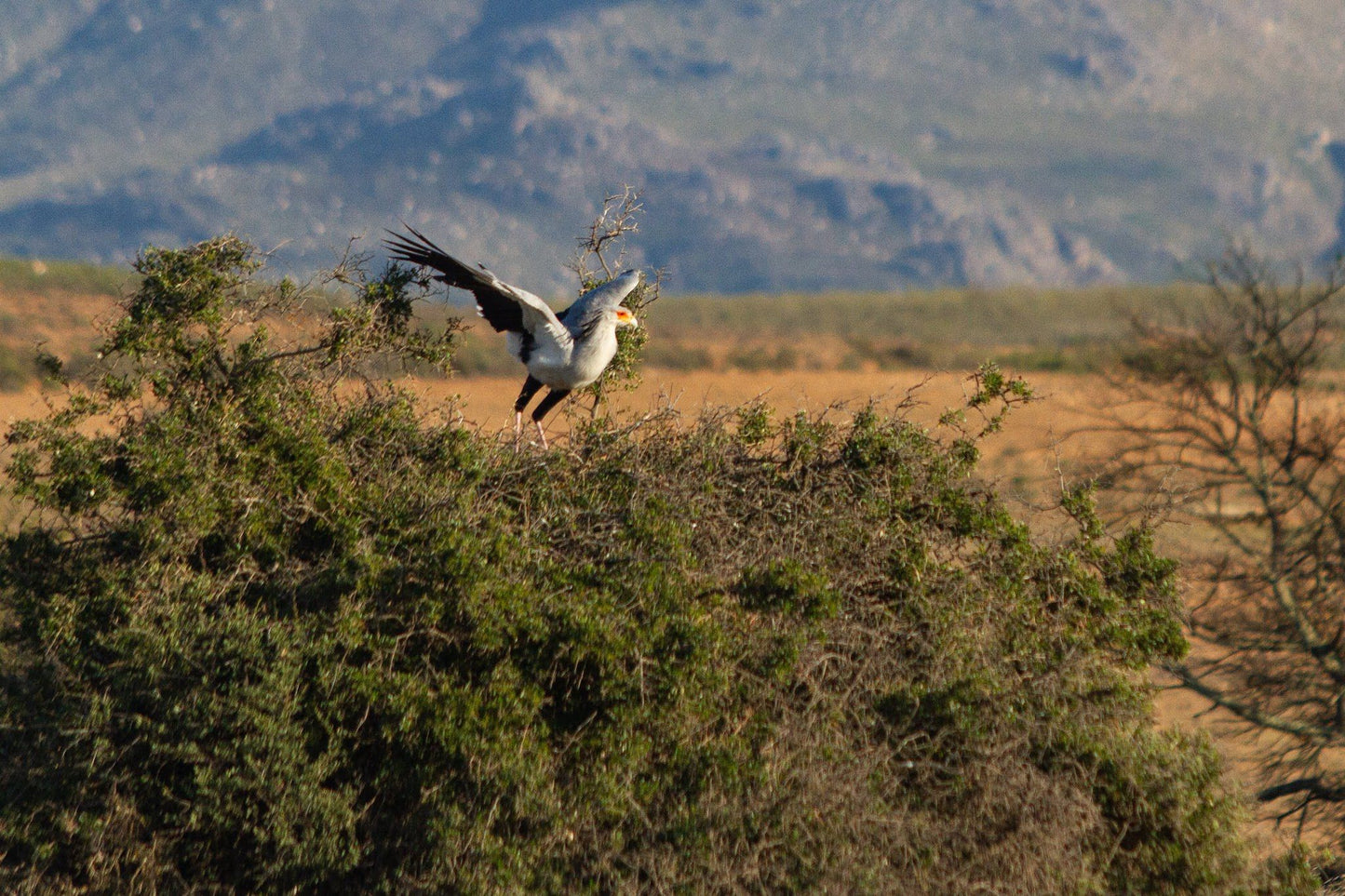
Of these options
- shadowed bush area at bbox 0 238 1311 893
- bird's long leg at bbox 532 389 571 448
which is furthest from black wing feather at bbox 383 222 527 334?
shadowed bush area at bbox 0 238 1311 893

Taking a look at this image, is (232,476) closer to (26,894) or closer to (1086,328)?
(26,894)

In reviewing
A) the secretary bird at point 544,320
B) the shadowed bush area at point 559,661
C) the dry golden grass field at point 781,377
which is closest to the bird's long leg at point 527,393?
the secretary bird at point 544,320

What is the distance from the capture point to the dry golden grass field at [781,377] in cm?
785

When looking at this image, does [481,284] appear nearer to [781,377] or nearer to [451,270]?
[451,270]

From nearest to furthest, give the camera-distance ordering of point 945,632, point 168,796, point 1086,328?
1. point 168,796
2. point 945,632
3. point 1086,328

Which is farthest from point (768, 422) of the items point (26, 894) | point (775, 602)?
point (26, 894)

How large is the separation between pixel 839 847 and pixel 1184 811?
63.3 inches

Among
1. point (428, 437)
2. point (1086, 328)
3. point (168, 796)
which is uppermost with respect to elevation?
point (1086, 328)

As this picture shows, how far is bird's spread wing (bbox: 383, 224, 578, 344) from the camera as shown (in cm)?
781

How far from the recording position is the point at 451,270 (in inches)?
312

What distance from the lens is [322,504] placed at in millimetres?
6410

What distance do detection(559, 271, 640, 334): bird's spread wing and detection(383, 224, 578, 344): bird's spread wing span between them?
11cm

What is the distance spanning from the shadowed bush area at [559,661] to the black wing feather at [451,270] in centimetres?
114

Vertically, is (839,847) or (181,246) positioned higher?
(181,246)
